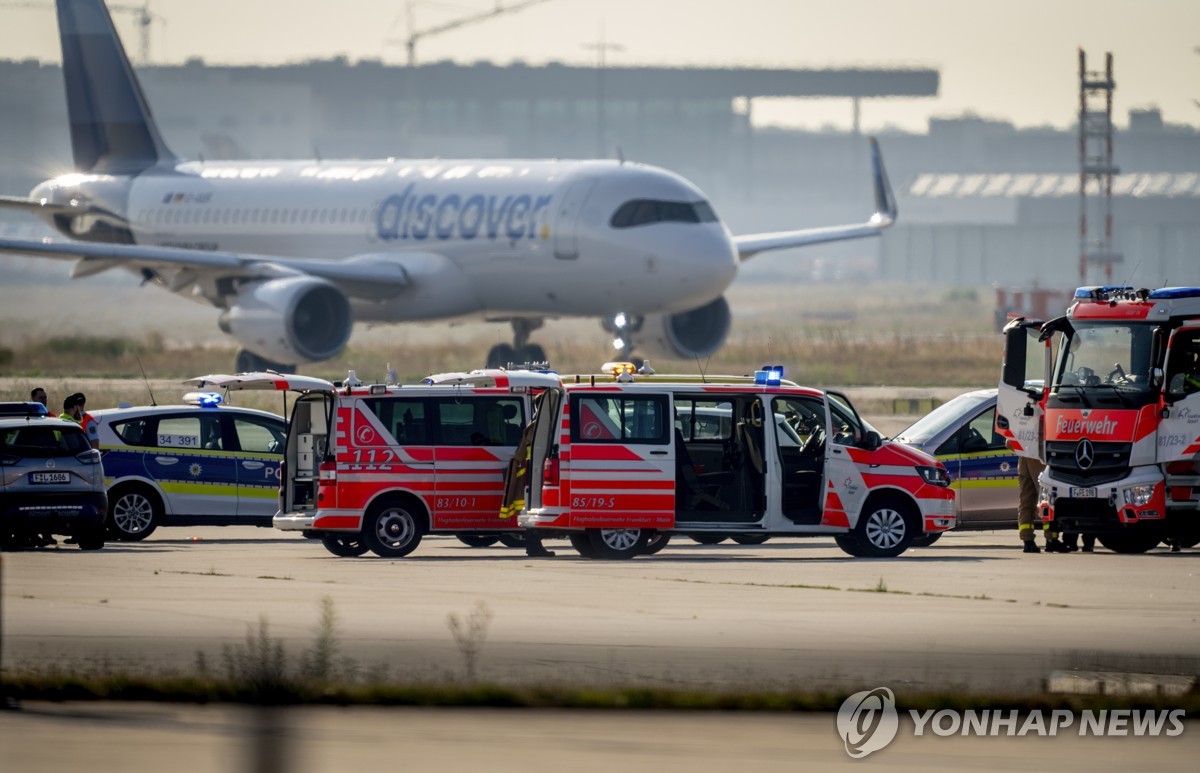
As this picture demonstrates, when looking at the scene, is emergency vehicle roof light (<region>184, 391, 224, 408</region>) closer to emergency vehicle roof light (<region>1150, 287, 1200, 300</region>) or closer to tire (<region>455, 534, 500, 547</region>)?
tire (<region>455, 534, 500, 547</region>)

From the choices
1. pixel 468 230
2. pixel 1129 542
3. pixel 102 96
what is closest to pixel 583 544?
pixel 1129 542

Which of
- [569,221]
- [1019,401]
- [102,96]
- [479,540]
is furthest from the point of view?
[102,96]

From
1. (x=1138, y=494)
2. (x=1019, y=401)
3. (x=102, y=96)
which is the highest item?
(x=102, y=96)

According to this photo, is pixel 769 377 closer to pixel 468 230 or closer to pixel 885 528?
pixel 885 528

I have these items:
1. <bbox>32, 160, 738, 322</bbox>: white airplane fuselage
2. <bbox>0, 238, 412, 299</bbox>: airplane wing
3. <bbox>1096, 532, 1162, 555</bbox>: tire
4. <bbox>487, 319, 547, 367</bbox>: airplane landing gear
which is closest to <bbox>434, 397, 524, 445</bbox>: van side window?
<bbox>1096, 532, 1162, 555</bbox>: tire

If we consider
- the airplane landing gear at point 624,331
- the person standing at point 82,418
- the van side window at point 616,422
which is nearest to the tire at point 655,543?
the van side window at point 616,422

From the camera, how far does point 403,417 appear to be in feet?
65.4

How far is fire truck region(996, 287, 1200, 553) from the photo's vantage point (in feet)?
63.9

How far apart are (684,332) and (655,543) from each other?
2321 cm

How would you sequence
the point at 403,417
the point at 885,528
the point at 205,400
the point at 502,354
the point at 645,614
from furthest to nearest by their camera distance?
the point at 502,354, the point at 205,400, the point at 403,417, the point at 885,528, the point at 645,614

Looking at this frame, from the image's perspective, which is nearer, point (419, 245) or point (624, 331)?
point (624, 331)

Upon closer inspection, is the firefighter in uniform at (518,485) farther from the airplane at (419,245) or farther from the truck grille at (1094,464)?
the airplane at (419,245)

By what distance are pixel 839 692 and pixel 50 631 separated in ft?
17.3

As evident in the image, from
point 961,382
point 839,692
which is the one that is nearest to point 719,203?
point 961,382
